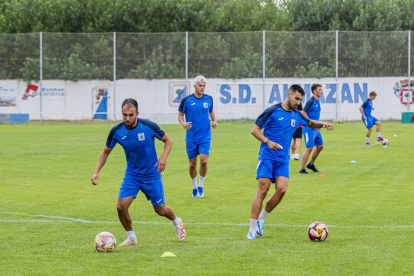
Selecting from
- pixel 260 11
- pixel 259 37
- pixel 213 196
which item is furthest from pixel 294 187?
pixel 260 11

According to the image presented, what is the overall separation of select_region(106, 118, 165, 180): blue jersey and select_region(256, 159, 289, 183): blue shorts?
1.52 m

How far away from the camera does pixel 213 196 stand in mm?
14172

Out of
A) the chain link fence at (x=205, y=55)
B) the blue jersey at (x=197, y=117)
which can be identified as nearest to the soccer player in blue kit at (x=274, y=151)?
the blue jersey at (x=197, y=117)

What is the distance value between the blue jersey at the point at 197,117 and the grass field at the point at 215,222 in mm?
1231

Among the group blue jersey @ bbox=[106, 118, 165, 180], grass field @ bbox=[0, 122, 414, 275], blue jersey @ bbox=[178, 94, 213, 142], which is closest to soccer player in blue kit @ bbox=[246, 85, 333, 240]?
grass field @ bbox=[0, 122, 414, 275]

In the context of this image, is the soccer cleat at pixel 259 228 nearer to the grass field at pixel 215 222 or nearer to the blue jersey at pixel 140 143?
the grass field at pixel 215 222

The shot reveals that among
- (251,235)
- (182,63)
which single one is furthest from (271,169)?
(182,63)

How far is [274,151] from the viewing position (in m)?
9.77

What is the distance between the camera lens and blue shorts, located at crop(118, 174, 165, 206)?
360 inches

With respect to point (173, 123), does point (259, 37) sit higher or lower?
higher

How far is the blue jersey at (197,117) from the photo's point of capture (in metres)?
14.2

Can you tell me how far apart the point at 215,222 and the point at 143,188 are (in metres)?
2.11

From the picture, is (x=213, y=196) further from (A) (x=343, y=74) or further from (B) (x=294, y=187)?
(A) (x=343, y=74)

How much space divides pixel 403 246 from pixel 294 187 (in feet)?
21.4
